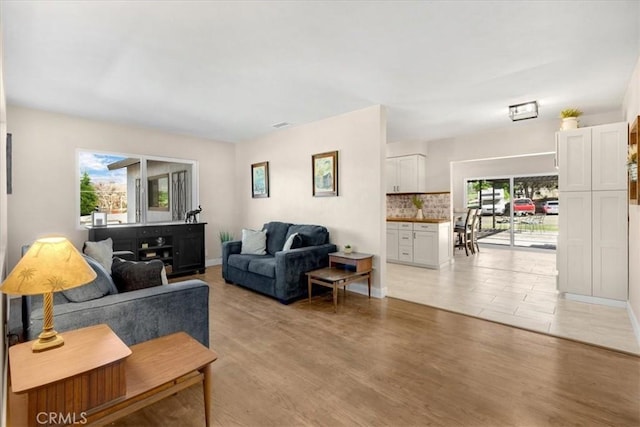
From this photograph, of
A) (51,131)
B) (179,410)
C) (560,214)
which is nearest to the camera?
(179,410)

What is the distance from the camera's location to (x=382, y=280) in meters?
4.19

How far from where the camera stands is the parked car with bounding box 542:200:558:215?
7697 millimetres

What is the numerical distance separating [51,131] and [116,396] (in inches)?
186

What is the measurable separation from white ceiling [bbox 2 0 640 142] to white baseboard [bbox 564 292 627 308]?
2.52 metres

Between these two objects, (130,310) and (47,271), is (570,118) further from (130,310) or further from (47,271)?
(47,271)

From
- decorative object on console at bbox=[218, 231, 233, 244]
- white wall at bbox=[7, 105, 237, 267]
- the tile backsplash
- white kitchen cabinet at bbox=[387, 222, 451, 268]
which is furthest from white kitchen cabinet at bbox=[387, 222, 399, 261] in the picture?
white wall at bbox=[7, 105, 237, 267]

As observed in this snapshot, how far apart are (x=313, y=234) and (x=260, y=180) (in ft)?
6.75

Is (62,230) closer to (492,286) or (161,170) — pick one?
(161,170)

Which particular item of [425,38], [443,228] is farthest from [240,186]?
[425,38]

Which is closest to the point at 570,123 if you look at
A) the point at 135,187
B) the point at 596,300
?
the point at 596,300

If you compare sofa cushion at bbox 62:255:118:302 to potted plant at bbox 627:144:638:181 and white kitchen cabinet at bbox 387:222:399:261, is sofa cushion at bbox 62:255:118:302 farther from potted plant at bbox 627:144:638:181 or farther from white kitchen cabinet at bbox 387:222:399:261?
white kitchen cabinet at bbox 387:222:399:261

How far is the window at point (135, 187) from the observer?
4.86 meters

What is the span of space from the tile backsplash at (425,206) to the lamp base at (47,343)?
6.39 m

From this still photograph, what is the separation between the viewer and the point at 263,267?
4.12 m
